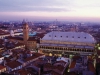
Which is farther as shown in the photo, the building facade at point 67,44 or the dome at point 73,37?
the dome at point 73,37

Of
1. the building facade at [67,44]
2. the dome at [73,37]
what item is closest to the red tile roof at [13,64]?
the building facade at [67,44]

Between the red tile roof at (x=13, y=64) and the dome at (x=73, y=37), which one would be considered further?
the dome at (x=73, y=37)

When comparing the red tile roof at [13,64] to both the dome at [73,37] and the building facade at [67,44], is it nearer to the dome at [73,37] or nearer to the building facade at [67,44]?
the building facade at [67,44]

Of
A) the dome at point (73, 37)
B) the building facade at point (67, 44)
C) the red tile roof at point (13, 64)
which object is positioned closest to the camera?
the red tile roof at point (13, 64)

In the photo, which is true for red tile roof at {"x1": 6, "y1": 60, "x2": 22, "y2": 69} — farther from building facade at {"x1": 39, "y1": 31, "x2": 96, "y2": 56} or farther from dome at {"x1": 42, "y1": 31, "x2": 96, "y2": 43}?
dome at {"x1": 42, "y1": 31, "x2": 96, "y2": 43}

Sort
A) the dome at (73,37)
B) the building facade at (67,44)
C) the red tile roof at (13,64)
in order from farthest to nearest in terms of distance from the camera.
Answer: the dome at (73,37) < the building facade at (67,44) < the red tile roof at (13,64)

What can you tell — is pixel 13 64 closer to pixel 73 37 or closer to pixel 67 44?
pixel 67 44

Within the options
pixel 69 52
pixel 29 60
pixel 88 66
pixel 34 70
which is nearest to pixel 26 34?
pixel 69 52

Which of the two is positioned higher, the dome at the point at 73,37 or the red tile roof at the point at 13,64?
the dome at the point at 73,37

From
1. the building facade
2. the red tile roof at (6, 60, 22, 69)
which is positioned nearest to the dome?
the building facade

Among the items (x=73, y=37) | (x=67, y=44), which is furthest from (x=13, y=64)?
(x=73, y=37)

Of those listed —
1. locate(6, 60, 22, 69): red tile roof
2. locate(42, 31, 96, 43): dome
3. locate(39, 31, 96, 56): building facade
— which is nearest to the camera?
locate(6, 60, 22, 69): red tile roof
